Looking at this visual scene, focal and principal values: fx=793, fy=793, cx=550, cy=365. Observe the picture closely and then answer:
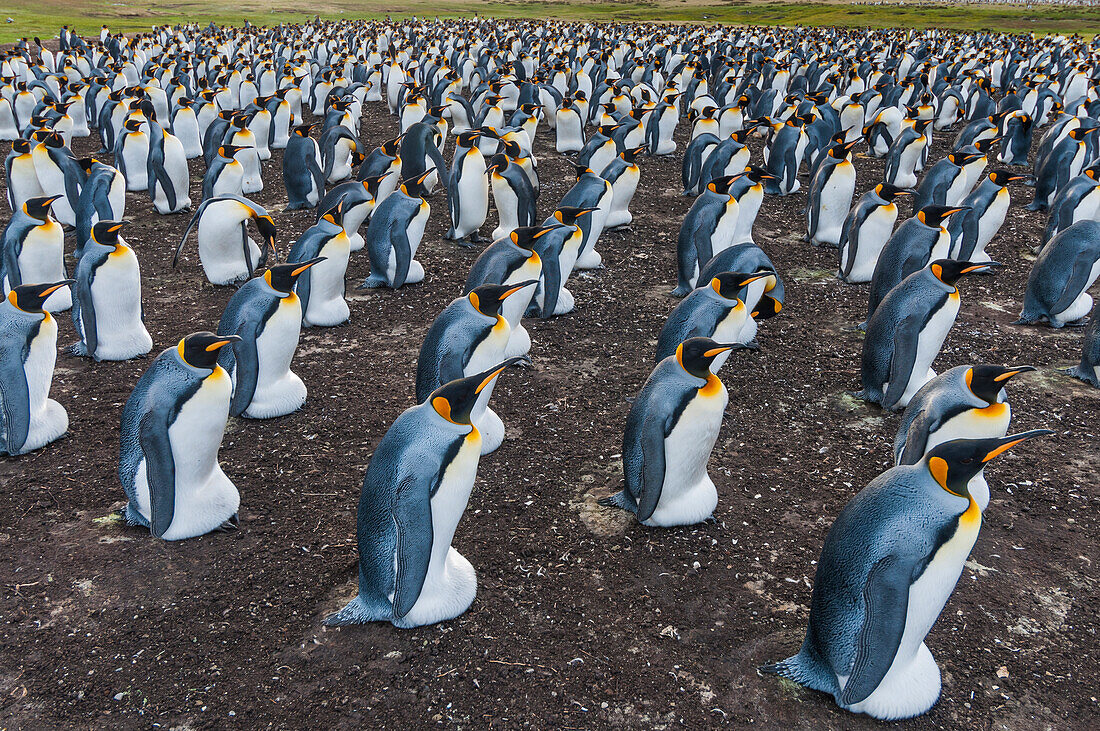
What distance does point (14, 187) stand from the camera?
334 inches

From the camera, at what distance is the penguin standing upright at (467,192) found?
7.90 metres

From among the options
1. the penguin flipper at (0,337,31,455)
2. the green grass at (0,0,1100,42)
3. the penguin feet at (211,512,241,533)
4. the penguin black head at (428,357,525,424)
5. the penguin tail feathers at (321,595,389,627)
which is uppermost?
the green grass at (0,0,1100,42)

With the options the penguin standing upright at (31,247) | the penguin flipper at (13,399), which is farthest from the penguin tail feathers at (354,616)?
the penguin standing upright at (31,247)

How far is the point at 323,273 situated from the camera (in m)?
6.08

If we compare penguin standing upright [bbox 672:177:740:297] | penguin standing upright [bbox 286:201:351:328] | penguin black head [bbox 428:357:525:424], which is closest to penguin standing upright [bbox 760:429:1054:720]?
penguin black head [bbox 428:357:525:424]

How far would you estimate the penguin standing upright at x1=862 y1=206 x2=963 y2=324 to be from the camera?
586cm

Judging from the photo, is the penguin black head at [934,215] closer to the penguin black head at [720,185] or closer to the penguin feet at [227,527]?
the penguin black head at [720,185]

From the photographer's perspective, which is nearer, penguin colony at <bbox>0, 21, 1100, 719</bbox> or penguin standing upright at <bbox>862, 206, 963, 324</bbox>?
penguin colony at <bbox>0, 21, 1100, 719</bbox>

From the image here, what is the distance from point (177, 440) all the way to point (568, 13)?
46.5 m

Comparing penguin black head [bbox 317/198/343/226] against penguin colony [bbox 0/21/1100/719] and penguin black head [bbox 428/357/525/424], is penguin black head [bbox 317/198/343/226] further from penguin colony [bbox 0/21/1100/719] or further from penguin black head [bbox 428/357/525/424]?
penguin black head [bbox 428/357/525/424]

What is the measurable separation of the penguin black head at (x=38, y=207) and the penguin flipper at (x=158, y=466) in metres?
3.63

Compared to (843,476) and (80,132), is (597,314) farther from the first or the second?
(80,132)

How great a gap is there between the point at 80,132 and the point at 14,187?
5405 millimetres

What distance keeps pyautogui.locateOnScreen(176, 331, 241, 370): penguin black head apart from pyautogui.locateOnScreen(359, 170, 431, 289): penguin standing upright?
3231mm
